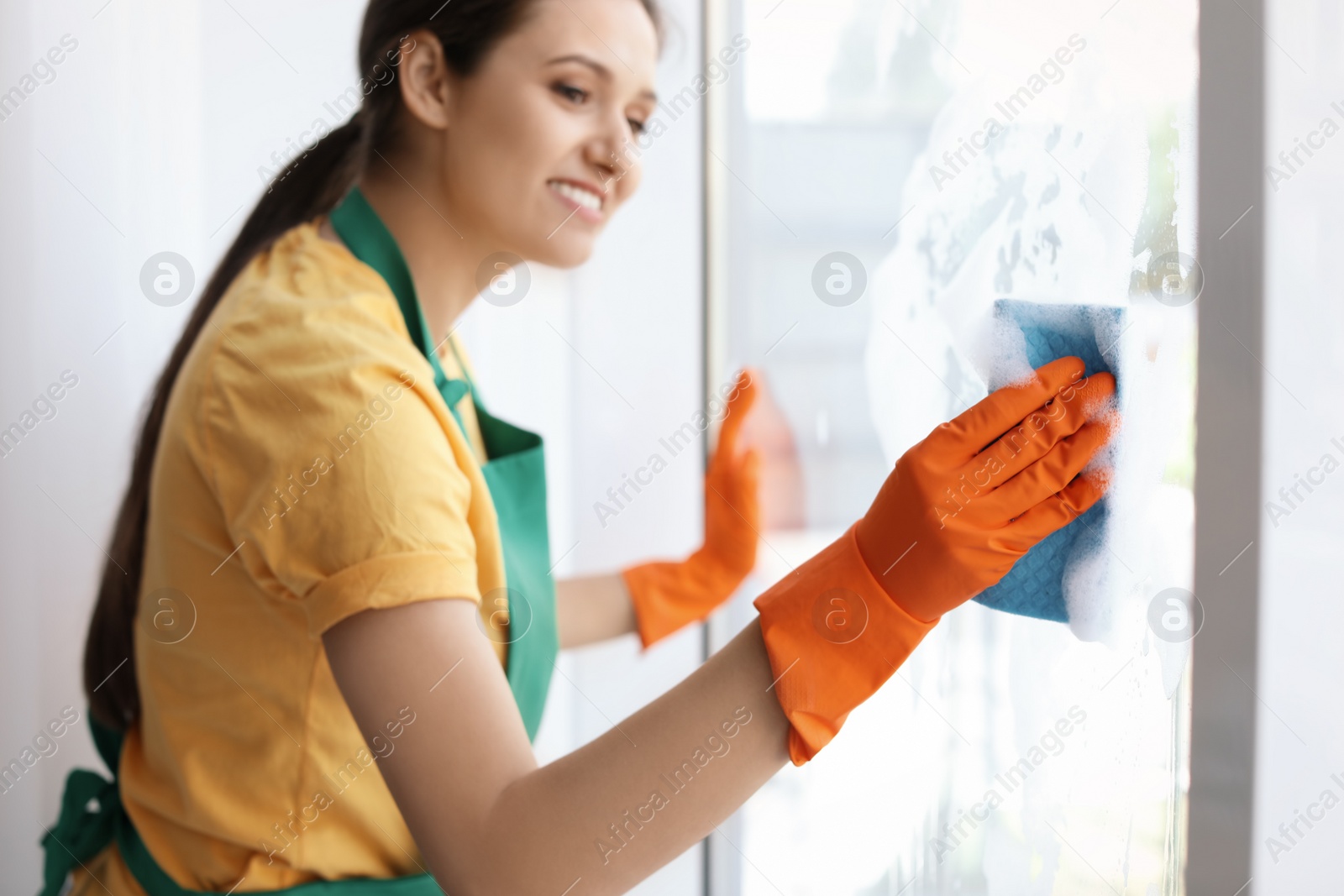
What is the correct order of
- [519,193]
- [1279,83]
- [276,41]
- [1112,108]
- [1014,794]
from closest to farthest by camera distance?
[1279,83], [1112,108], [1014,794], [519,193], [276,41]

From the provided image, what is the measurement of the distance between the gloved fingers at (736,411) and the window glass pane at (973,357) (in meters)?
0.05

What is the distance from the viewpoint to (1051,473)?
49 cm

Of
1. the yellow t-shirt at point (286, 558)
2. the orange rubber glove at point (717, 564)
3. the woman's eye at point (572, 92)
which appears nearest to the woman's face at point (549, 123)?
the woman's eye at point (572, 92)

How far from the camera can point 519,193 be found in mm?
A: 805

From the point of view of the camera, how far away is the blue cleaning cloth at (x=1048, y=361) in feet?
1.63

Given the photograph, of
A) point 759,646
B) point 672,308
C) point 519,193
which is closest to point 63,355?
point 519,193

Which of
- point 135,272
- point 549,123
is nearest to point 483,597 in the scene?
point 549,123

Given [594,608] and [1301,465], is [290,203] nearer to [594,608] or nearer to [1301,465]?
[594,608]

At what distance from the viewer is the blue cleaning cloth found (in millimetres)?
496

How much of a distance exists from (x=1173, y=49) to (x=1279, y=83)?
76 mm

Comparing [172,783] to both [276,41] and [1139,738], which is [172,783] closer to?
[1139,738]

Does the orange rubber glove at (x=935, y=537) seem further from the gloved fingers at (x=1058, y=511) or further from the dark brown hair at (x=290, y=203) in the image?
the dark brown hair at (x=290, y=203)

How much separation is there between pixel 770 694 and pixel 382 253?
492 millimetres

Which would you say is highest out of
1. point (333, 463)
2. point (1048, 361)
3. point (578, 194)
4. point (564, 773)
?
point (578, 194)
